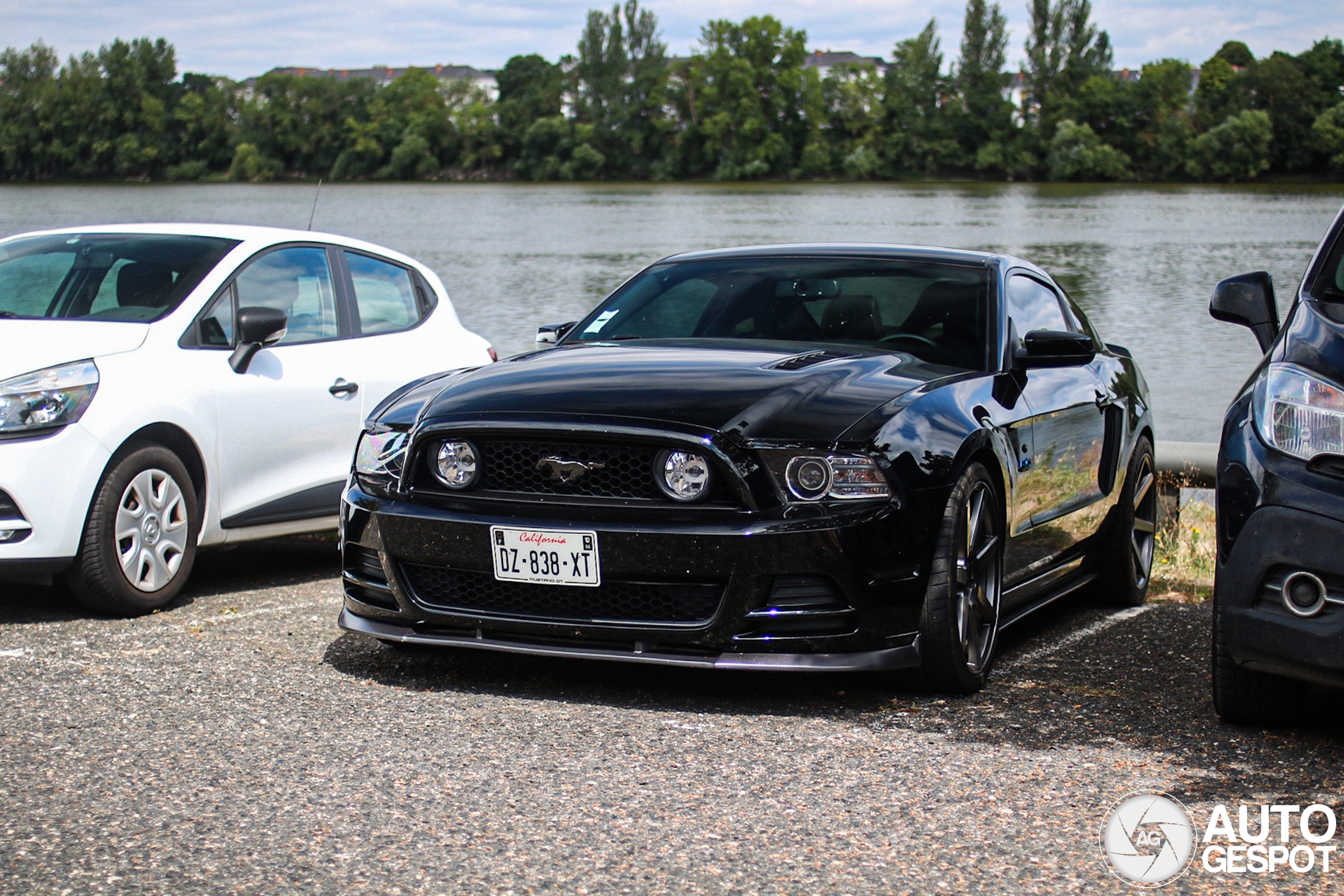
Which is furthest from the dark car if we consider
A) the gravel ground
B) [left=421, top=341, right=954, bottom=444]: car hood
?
[left=421, top=341, right=954, bottom=444]: car hood

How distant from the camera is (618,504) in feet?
14.0

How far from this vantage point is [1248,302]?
4.93m

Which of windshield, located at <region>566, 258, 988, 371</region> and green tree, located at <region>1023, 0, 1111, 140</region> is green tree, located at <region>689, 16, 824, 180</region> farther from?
windshield, located at <region>566, 258, 988, 371</region>

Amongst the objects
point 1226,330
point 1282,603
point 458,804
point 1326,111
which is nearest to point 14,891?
point 458,804

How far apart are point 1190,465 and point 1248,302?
435cm

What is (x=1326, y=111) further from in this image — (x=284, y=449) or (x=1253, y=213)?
(x=284, y=449)

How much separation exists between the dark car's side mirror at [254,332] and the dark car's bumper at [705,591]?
2.22 metres

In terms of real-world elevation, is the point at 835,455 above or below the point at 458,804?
above

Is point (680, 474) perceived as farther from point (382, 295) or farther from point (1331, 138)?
point (1331, 138)

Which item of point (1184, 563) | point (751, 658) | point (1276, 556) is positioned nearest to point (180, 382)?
point (751, 658)

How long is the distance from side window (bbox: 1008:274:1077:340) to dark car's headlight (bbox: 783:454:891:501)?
160 cm

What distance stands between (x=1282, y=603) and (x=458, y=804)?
208 cm

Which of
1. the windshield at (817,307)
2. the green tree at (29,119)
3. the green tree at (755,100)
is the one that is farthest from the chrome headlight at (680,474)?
the green tree at (755,100)

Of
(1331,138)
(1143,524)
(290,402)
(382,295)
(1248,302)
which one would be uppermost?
(1331,138)
